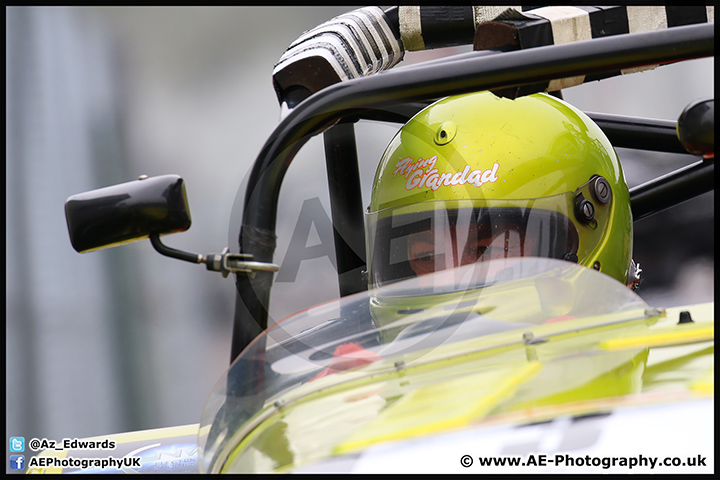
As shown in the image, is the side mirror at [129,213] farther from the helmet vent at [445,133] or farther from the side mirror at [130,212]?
the helmet vent at [445,133]

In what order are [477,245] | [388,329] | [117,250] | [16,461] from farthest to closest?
[117,250] → [477,245] → [16,461] → [388,329]

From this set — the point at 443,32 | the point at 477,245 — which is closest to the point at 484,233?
the point at 477,245

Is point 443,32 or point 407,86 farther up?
point 443,32

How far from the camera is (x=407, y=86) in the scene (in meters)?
0.78

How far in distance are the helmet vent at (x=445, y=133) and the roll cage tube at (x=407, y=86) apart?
423 millimetres

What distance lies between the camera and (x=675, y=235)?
2.93 metres

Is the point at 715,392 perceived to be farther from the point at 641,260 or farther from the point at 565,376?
the point at 641,260

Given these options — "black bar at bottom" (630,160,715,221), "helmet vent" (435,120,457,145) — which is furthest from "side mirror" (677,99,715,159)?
"black bar at bottom" (630,160,715,221)

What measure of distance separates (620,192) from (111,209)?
98 centimetres

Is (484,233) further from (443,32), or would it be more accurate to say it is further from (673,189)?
(673,189)

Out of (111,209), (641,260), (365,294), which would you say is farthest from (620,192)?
(641,260)

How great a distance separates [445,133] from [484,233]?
0.74 feet

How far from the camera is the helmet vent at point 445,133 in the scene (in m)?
1.24

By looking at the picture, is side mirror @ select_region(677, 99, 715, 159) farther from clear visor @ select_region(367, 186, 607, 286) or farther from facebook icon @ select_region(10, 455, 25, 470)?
facebook icon @ select_region(10, 455, 25, 470)
